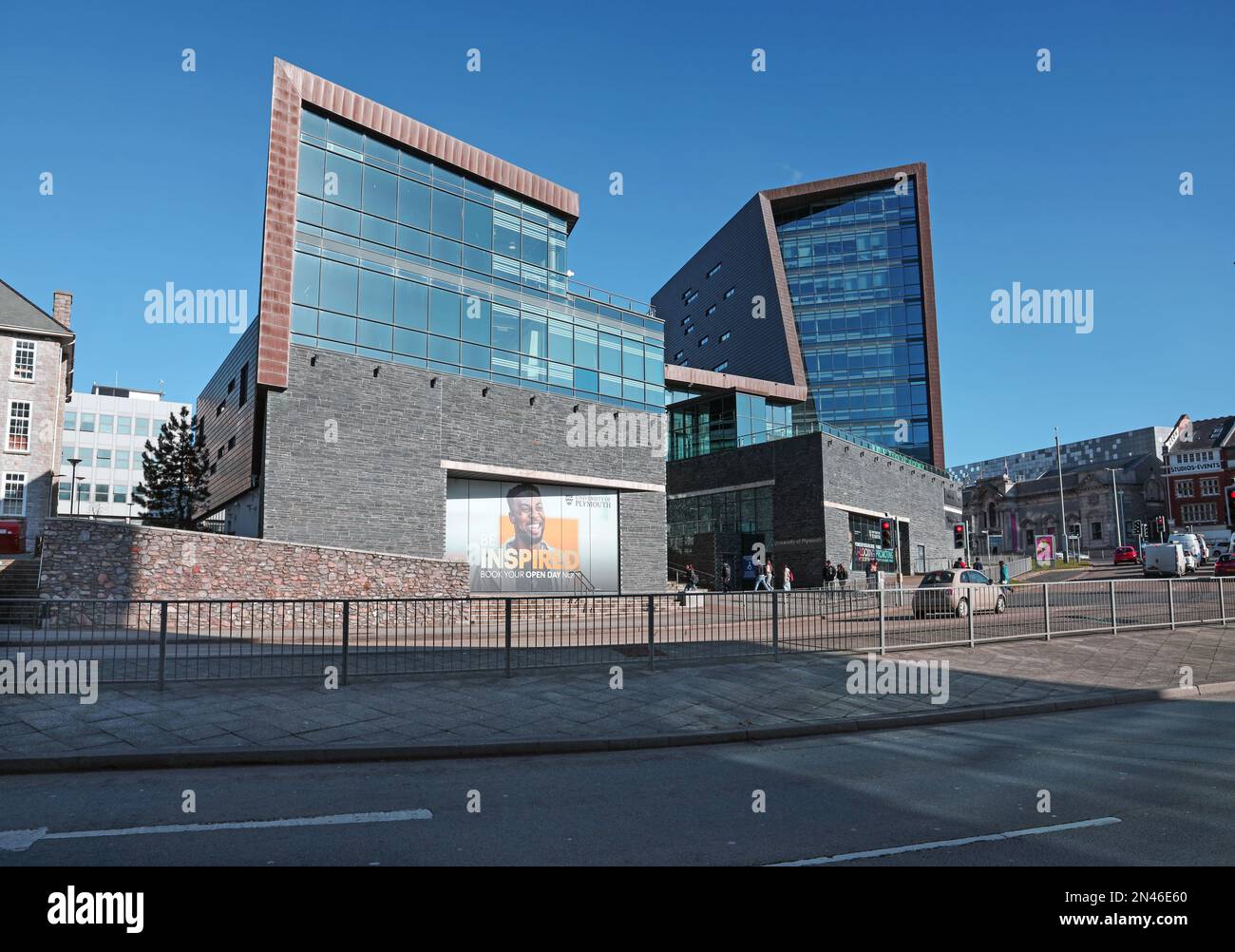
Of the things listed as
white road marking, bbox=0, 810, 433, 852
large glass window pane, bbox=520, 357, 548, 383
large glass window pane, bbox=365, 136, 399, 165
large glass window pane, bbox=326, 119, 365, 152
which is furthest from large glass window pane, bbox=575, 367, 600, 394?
white road marking, bbox=0, 810, 433, 852

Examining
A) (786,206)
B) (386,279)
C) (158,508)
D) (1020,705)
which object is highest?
(786,206)

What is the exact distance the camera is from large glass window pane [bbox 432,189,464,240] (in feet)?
85.7

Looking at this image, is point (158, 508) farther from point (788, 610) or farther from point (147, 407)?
point (147, 407)

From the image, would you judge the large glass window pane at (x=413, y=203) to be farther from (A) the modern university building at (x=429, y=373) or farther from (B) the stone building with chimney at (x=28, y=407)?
(B) the stone building with chimney at (x=28, y=407)

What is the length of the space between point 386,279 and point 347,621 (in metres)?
16.4

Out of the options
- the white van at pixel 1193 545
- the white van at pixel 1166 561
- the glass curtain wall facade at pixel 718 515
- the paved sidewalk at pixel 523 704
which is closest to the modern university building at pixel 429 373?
the glass curtain wall facade at pixel 718 515

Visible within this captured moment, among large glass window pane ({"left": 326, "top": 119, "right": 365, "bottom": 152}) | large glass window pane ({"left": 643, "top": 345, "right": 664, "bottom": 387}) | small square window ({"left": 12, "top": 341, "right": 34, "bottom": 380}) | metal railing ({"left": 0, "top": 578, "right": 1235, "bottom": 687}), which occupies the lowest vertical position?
metal railing ({"left": 0, "top": 578, "right": 1235, "bottom": 687})

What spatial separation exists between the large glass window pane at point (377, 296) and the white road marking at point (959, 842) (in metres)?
22.5

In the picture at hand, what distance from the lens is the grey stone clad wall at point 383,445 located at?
21516 mm

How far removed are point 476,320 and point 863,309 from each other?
4914cm

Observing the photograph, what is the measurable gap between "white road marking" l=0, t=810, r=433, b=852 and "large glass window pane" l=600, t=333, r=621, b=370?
25.2 metres

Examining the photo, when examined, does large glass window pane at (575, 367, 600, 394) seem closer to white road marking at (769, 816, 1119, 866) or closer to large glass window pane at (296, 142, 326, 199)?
large glass window pane at (296, 142, 326, 199)
